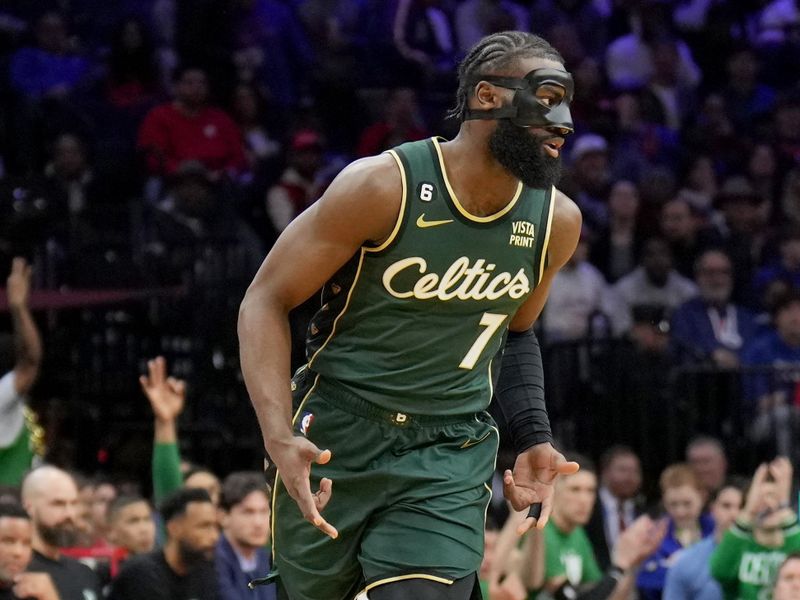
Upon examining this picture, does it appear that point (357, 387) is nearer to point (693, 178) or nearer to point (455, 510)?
point (455, 510)

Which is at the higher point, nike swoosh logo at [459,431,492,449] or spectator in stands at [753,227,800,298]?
spectator in stands at [753,227,800,298]

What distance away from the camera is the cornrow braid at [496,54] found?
4.59 metres

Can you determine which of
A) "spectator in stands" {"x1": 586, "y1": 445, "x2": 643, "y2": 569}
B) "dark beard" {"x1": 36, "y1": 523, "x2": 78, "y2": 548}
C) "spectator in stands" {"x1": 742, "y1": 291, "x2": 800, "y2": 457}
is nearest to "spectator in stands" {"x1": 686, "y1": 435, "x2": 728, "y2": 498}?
"spectator in stands" {"x1": 586, "y1": 445, "x2": 643, "y2": 569}

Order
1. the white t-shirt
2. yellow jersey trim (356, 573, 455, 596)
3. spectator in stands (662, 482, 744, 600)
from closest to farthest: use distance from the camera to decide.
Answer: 1. yellow jersey trim (356, 573, 455, 596)
2. spectator in stands (662, 482, 744, 600)
3. the white t-shirt

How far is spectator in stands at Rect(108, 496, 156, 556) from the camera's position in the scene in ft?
26.9

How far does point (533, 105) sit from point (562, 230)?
1.28 feet

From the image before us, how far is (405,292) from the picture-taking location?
4.53 meters

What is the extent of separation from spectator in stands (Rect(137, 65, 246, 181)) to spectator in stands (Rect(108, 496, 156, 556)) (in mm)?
4995

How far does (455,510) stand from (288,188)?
8.59 m

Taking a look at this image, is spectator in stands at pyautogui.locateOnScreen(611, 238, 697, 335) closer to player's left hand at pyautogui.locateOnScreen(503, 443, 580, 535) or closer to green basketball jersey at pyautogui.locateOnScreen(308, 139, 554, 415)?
player's left hand at pyautogui.locateOnScreen(503, 443, 580, 535)

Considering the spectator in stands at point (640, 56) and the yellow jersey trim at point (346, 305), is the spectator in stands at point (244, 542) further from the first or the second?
the spectator in stands at point (640, 56)

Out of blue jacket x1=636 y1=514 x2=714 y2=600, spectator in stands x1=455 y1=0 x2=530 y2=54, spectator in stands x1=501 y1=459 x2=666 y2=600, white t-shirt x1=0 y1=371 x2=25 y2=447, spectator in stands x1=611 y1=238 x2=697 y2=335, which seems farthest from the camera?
spectator in stands x1=455 y1=0 x2=530 y2=54

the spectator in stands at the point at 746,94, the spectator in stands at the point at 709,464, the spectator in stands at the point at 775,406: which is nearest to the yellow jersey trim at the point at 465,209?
the spectator in stands at the point at 709,464

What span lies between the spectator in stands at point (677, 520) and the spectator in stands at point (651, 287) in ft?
8.57
